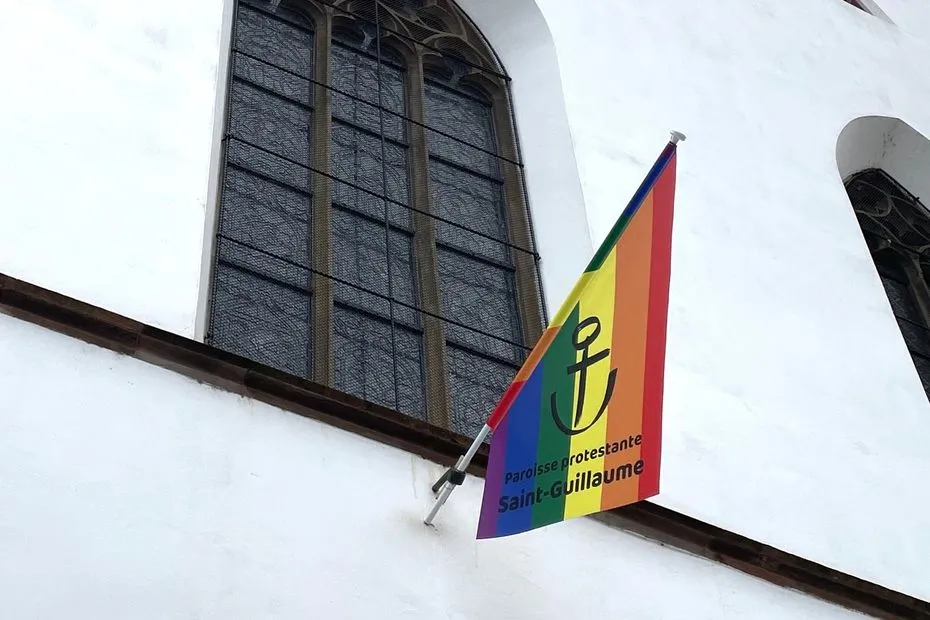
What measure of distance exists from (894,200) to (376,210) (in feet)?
12.5

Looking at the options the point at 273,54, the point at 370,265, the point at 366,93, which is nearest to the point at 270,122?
the point at 273,54

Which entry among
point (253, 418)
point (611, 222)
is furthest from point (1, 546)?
point (611, 222)

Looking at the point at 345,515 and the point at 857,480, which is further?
the point at 857,480

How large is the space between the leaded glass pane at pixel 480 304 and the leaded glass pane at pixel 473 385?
7cm

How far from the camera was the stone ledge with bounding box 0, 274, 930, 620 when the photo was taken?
492 cm

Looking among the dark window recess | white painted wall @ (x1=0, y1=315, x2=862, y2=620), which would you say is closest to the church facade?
white painted wall @ (x1=0, y1=315, x2=862, y2=620)

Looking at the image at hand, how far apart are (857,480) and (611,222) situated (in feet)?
4.93

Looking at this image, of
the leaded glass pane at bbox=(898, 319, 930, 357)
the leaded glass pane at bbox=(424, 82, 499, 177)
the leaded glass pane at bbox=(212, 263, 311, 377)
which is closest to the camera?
the leaded glass pane at bbox=(212, 263, 311, 377)

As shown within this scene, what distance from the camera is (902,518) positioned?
250 inches

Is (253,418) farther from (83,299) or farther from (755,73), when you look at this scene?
(755,73)

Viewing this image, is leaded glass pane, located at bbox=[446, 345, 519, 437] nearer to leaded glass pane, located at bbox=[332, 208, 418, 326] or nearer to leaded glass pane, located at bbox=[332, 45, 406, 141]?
leaded glass pane, located at bbox=[332, 208, 418, 326]

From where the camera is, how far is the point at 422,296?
6668 mm

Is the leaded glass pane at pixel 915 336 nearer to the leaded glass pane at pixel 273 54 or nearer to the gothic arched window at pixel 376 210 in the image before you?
the gothic arched window at pixel 376 210

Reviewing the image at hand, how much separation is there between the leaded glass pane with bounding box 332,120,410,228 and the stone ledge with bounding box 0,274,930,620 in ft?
5.78
